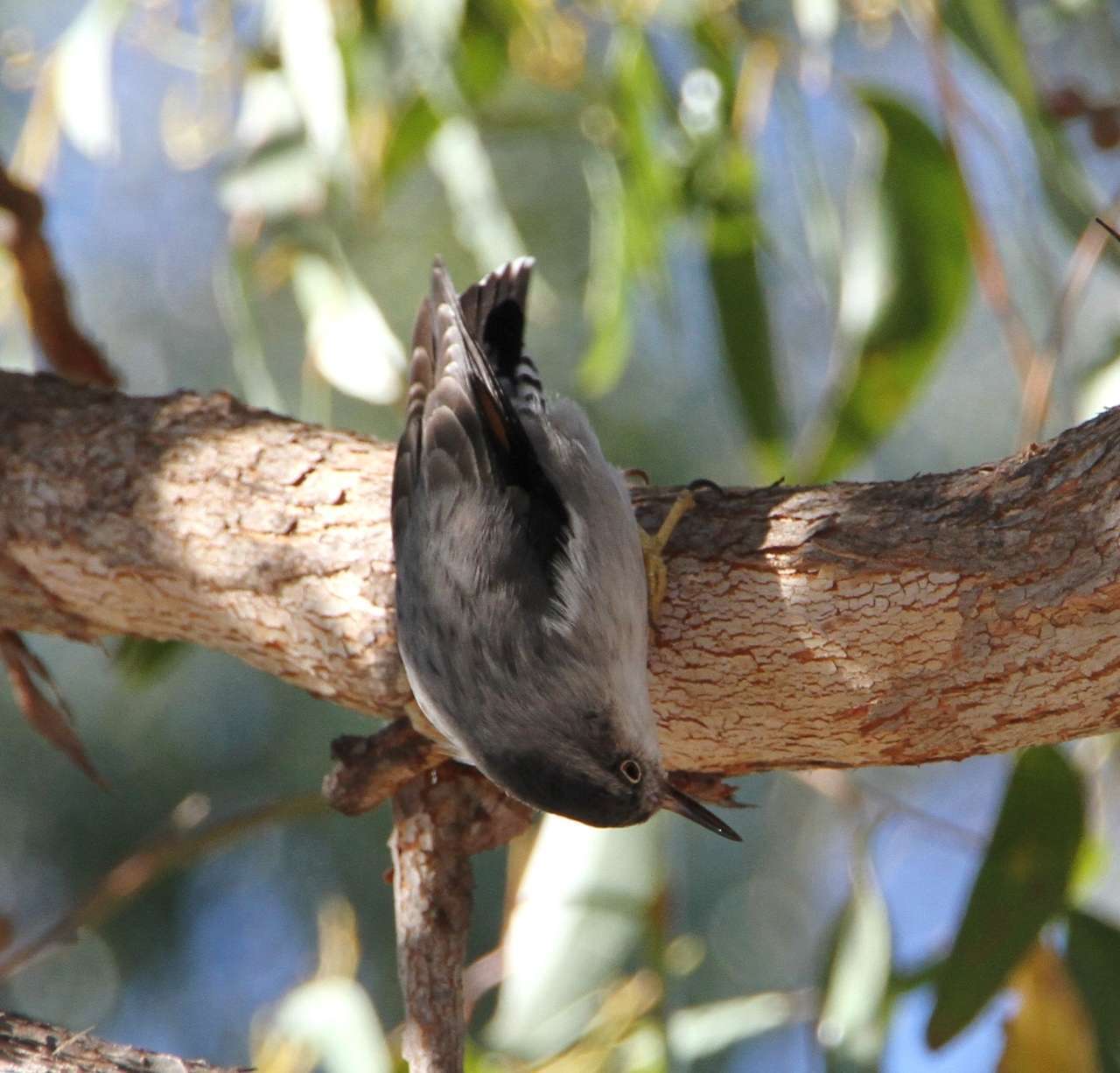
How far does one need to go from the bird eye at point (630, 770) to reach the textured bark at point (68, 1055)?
1.63ft

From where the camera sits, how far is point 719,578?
149cm

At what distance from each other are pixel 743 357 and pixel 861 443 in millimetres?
292

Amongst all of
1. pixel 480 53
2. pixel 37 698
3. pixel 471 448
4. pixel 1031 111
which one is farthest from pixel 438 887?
pixel 480 53

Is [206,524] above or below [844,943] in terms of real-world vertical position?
above

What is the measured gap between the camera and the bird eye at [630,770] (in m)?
1.52

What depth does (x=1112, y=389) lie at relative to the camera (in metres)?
2.03

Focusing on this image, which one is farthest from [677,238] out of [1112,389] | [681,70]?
[1112,389]

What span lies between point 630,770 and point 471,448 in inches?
18.9

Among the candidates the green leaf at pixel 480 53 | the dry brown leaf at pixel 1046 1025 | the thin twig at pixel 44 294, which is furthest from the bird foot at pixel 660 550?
the green leaf at pixel 480 53

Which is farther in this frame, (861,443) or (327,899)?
(327,899)

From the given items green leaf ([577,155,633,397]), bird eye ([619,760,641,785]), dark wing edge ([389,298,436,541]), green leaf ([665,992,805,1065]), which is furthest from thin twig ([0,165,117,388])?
green leaf ([665,992,805,1065])

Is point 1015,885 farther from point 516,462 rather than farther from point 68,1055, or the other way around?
point 68,1055

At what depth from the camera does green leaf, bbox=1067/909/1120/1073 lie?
6.77 feet

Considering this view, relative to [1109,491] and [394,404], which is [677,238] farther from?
[1109,491]
